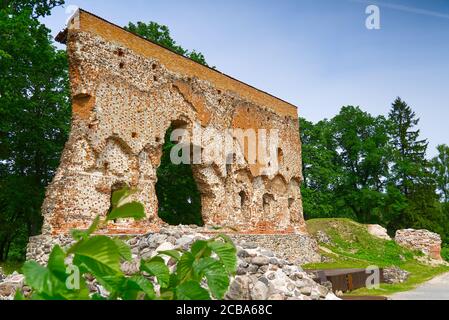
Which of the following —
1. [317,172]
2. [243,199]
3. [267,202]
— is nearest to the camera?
[243,199]

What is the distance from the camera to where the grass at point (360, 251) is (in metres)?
19.1

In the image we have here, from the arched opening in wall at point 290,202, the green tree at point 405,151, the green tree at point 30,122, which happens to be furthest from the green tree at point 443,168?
the green tree at point 30,122

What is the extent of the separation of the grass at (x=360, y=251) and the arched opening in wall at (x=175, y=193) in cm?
667

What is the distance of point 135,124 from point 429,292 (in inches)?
363

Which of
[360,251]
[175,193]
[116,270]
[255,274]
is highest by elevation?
[175,193]

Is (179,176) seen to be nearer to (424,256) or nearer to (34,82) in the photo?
(34,82)

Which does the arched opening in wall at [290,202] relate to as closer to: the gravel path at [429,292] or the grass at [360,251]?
the grass at [360,251]

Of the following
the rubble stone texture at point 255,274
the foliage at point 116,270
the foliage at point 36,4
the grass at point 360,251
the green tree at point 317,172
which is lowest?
the grass at point 360,251

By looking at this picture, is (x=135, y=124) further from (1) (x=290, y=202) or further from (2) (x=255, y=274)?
(1) (x=290, y=202)

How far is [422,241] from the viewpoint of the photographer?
24.3 meters

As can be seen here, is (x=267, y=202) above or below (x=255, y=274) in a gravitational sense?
above

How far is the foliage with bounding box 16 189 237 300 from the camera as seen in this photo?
147cm

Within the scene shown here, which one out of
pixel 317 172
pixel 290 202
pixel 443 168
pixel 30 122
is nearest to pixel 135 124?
pixel 30 122
